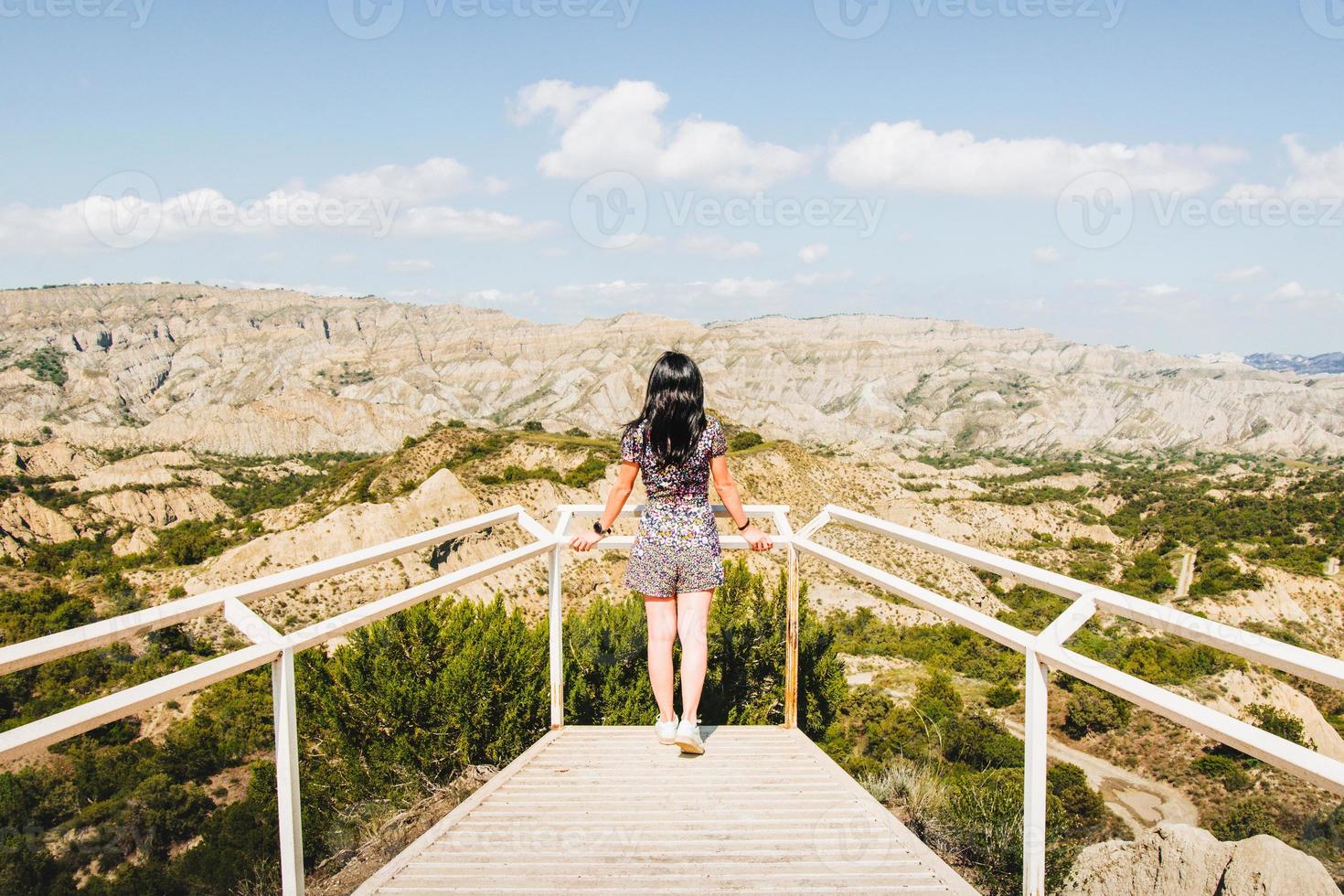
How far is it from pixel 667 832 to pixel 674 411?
1.48m

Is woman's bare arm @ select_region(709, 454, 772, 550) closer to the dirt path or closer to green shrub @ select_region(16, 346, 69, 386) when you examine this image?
the dirt path

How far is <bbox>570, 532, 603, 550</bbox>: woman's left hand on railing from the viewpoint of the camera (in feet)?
11.5

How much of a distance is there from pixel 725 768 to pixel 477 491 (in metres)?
33.9

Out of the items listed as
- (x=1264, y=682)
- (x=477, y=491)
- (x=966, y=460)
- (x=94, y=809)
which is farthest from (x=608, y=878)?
(x=966, y=460)

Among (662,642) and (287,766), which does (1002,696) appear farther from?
→ (287,766)

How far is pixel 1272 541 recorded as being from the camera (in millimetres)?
55781

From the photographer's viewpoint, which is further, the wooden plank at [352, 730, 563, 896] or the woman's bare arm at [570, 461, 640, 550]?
the woman's bare arm at [570, 461, 640, 550]

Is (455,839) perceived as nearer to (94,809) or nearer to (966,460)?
(94,809)

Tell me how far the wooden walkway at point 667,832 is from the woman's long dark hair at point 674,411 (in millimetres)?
1246

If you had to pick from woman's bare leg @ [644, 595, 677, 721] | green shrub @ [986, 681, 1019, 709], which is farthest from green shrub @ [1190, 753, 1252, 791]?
green shrub @ [986, 681, 1019, 709]

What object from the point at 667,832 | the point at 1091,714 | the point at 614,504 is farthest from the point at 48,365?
the point at 667,832

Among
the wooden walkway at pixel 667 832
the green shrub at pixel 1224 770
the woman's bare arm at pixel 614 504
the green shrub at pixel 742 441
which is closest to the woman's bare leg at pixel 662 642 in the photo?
the wooden walkway at pixel 667 832

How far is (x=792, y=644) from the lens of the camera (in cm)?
397

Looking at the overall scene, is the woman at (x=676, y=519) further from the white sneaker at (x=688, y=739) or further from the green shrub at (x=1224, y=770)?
the green shrub at (x=1224, y=770)
